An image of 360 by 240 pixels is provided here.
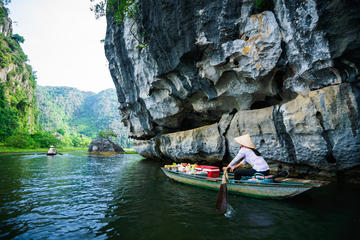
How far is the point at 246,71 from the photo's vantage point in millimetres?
10008

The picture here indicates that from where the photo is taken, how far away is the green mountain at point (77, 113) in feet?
364

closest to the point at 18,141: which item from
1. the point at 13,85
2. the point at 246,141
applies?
the point at 13,85

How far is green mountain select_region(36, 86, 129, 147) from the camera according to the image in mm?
111000

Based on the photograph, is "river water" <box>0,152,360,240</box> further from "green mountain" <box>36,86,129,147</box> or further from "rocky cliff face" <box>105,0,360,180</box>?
"green mountain" <box>36,86,129,147</box>

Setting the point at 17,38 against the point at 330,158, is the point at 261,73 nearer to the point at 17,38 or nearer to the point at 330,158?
the point at 330,158

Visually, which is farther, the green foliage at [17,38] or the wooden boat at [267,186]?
the green foliage at [17,38]

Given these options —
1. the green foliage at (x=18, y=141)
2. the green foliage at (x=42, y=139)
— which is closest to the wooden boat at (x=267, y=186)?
the green foliage at (x=18, y=141)

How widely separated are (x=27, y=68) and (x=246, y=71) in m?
74.9

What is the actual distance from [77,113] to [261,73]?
158986 millimetres

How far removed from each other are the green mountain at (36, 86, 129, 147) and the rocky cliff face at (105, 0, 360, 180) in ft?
264

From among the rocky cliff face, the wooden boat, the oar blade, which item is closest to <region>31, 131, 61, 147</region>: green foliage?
the rocky cliff face

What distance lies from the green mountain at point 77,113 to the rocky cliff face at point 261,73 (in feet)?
264

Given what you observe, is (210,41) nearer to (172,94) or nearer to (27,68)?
(172,94)

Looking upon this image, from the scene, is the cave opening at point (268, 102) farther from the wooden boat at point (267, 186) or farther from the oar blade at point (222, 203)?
the oar blade at point (222, 203)
